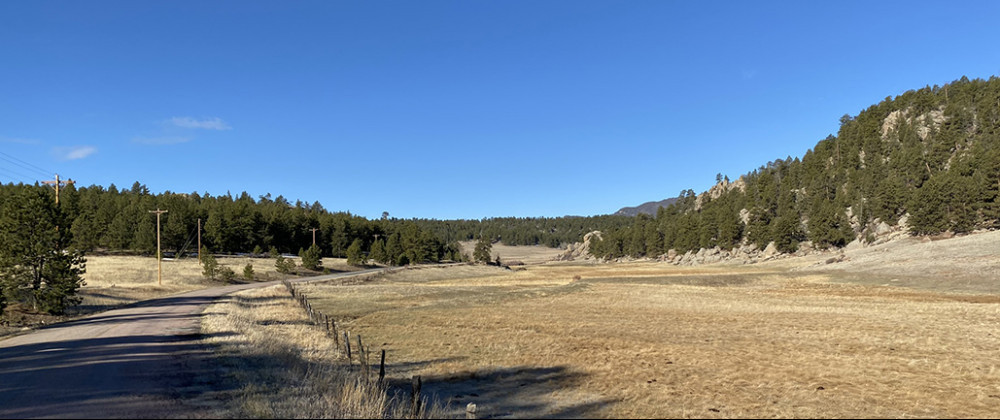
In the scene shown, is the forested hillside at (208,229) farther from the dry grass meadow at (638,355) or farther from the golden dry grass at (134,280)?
the dry grass meadow at (638,355)

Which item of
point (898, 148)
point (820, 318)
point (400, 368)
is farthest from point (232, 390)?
point (898, 148)

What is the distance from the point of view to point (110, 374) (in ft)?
40.9

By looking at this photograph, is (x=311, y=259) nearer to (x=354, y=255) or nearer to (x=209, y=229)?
(x=354, y=255)

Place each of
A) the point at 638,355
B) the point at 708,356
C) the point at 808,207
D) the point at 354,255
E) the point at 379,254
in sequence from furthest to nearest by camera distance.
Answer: the point at 808,207 → the point at 379,254 → the point at 354,255 → the point at 638,355 → the point at 708,356

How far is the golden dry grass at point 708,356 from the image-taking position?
1247 cm

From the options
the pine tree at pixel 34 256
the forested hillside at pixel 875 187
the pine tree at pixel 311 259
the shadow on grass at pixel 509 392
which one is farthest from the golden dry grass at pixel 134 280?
the forested hillside at pixel 875 187

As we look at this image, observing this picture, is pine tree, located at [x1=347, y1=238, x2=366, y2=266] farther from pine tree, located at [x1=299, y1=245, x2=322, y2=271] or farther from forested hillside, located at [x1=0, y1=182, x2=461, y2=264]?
pine tree, located at [x1=299, y1=245, x2=322, y2=271]

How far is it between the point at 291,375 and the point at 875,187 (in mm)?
134099

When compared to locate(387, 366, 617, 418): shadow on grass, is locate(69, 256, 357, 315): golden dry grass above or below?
above

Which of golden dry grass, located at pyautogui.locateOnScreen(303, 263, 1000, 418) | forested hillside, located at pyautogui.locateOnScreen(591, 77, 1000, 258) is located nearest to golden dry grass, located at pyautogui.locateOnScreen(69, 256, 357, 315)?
golden dry grass, located at pyautogui.locateOnScreen(303, 263, 1000, 418)

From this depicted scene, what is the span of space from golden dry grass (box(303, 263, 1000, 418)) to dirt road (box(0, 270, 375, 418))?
617 centimetres

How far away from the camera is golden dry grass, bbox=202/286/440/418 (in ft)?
32.4

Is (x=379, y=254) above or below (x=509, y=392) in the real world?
above

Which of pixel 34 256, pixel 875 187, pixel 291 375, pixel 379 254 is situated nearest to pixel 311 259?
pixel 379 254
